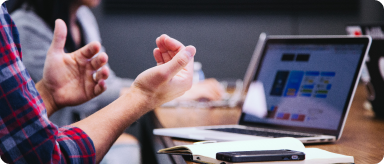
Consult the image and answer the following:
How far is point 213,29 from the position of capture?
2.86m

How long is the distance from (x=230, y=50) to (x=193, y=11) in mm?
455

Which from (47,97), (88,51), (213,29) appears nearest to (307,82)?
(88,51)

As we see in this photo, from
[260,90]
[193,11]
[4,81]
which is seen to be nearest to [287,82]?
[260,90]

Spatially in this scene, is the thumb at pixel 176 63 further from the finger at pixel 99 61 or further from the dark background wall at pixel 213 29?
the dark background wall at pixel 213 29

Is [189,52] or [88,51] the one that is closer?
[189,52]

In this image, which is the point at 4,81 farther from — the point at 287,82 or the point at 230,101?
the point at 230,101

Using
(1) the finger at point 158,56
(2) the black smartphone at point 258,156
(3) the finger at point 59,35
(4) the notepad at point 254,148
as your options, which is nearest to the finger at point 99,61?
(3) the finger at point 59,35

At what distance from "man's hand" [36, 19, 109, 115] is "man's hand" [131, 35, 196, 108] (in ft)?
0.85

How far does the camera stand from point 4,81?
55cm

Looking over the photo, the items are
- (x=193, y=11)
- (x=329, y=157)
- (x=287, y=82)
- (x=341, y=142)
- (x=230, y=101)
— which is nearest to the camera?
(x=329, y=157)

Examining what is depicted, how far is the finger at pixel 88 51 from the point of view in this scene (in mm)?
955

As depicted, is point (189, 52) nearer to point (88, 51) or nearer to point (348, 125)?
point (88, 51)

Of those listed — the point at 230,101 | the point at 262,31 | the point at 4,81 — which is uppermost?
the point at 262,31

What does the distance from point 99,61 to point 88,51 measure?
4cm
